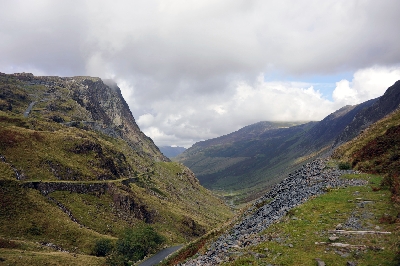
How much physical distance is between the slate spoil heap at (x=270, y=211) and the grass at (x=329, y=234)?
175 cm

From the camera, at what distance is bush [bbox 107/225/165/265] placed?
8244 cm

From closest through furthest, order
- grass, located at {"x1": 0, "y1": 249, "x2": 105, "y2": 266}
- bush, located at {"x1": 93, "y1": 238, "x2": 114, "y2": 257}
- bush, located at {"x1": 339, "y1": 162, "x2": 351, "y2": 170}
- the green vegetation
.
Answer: the green vegetation < bush, located at {"x1": 339, "y1": 162, "x2": 351, "y2": 170} < grass, located at {"x1": 0, "y1": 249, "x2": 105, "y2": 266} < bush, located at {"x1": 93, "y1": 238, "x2": 114, "y2": 257}

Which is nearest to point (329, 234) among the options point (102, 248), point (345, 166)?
point (345, 166)

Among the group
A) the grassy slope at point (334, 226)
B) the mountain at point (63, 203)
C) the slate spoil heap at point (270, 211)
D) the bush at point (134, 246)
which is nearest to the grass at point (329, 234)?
the grassy slope at point (334, 226)

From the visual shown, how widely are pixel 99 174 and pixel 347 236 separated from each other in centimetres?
14066

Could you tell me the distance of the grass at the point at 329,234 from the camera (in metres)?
17.6

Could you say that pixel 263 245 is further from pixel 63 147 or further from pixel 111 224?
pixel 63 147

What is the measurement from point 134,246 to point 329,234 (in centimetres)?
7754

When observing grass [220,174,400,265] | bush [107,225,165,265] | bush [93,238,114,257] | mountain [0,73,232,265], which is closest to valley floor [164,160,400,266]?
grass [220,174,400,265]

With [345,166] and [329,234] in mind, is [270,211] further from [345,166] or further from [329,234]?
[345,166]

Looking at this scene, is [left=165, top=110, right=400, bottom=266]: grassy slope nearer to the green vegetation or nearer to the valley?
the valley

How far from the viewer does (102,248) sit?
90625mm

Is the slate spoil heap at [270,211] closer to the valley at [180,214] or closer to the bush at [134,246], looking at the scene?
the valley at [180,214]

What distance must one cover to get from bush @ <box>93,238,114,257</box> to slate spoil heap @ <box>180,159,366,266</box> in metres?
69.1
